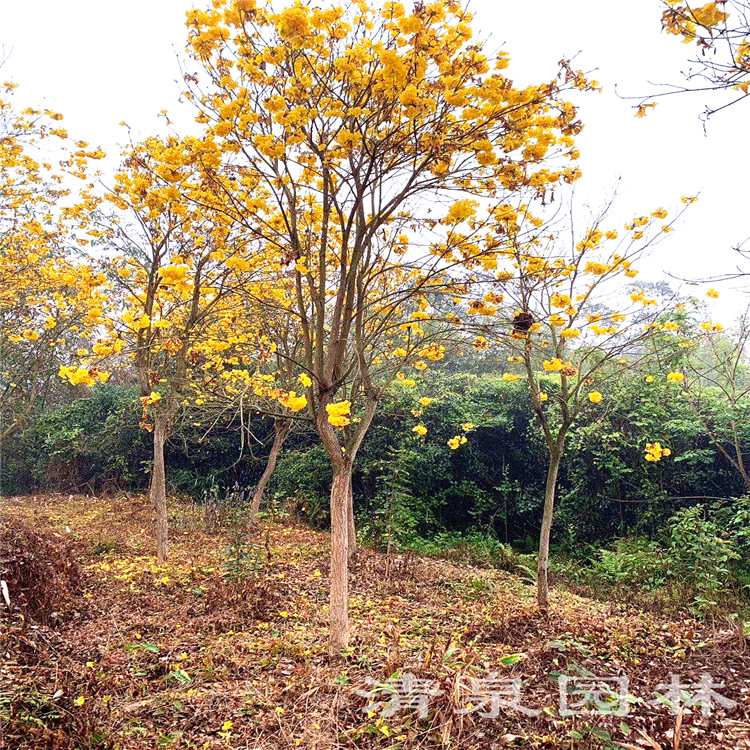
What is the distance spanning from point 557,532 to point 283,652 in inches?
207

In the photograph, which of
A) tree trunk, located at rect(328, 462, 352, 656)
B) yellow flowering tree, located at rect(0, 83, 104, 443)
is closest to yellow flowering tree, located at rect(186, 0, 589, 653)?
tree trunk, located at rect(328, 462, 352, 656)

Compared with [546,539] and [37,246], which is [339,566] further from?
[37,246]

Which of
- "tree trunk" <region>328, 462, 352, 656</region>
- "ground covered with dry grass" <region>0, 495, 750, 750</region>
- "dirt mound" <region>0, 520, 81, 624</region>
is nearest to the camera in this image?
"ground covered with dry grass" <region>0, 495, 750, 750</region>

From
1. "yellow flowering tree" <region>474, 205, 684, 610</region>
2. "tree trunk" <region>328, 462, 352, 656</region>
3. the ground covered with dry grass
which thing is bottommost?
the ground covered with dry grass

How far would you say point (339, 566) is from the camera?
11.4 ft

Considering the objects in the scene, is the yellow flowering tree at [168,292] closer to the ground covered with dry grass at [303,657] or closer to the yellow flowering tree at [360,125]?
the yellow flowering tree at [360,125]

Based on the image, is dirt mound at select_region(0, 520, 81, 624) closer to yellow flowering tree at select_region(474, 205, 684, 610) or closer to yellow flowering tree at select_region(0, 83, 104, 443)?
yellow flowering tree at select_region(0, 83, 104, 443)

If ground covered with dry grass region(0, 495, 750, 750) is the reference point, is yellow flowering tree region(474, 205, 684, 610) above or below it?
above

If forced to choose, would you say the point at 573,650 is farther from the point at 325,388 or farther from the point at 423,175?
the point at 423,175

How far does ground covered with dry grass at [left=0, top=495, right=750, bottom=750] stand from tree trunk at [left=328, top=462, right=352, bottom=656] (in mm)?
145

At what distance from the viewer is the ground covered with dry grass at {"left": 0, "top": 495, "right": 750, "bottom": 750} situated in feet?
7.84

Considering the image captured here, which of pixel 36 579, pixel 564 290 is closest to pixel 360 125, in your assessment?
pixel 564 290

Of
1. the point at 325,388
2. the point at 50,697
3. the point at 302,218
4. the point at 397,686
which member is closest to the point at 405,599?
the point at 397,686

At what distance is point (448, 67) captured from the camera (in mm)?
2684
